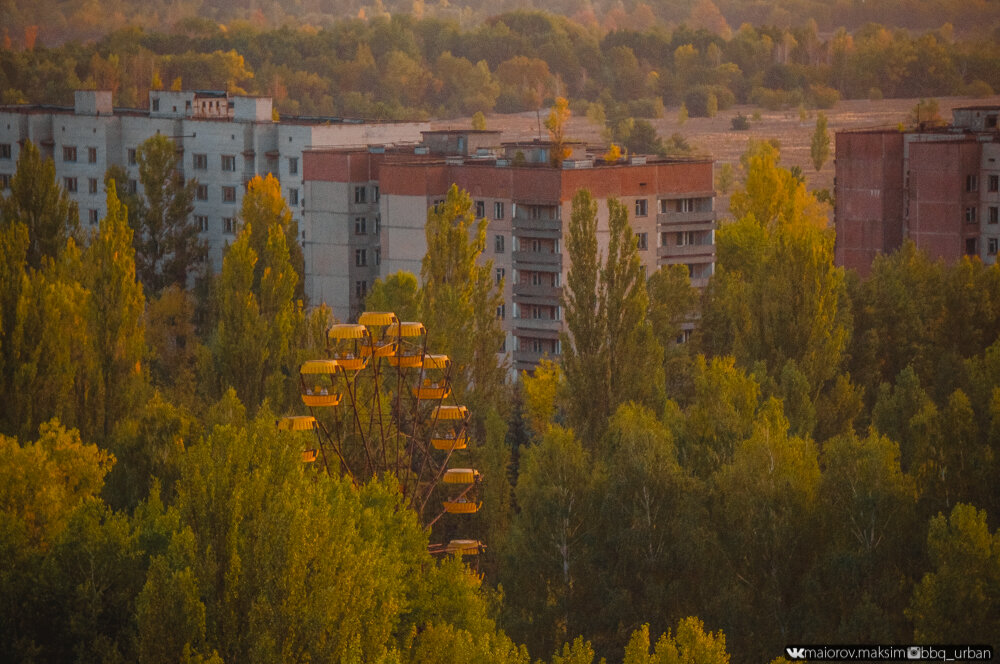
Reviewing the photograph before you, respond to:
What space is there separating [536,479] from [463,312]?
993cm

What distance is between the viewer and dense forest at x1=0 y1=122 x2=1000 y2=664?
22.7 meters

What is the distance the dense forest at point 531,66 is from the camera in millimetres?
126625

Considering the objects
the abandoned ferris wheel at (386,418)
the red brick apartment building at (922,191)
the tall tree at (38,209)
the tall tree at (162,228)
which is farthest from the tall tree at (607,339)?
the tall tree at (162,228)

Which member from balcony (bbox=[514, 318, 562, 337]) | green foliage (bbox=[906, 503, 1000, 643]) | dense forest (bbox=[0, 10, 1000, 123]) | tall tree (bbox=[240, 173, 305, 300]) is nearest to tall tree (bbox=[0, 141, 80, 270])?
tall tree (bbox=[240, 173, 305, 300])

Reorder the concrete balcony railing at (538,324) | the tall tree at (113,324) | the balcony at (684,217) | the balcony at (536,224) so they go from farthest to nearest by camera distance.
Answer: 1. the balcony at (684,217)
2. the balcony at (536,224)
3. the concrete balcony railing at (538,324)
4. the tall tree at (113,324)

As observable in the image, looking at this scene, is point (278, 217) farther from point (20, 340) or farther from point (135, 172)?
point (20, 340)

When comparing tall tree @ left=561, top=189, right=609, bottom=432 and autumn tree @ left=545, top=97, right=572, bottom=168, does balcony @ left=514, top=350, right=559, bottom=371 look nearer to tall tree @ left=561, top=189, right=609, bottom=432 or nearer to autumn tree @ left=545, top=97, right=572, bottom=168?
autumn tree @ left=545, top=97, right=572, bottom=168

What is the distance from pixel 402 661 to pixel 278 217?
109ft

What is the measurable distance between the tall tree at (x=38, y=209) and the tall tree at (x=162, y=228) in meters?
13.1

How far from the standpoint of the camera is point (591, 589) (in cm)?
2777

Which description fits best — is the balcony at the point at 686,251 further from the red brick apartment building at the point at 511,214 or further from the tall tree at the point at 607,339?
the tall tree at the point at 607,339

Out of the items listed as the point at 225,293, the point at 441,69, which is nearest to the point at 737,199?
the point at 225,293

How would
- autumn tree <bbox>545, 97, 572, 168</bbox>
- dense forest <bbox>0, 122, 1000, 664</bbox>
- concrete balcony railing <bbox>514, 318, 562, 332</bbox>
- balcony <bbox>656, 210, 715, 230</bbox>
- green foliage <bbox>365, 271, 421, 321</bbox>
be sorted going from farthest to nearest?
autumn tree <bbox>545, 97, 572, 168</bbox> → balcony <bbox>656, 210, 715, 230</bbox> → concrete balcony railing <bbox>514, 318, 562, 332</bbox> → green foliage <bbox>365, 271, 421, 321</bbox> → dense forest <bbox>0, 122, 1000, 664</bbox>

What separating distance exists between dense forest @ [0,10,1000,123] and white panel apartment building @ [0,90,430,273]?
47.7 meters
